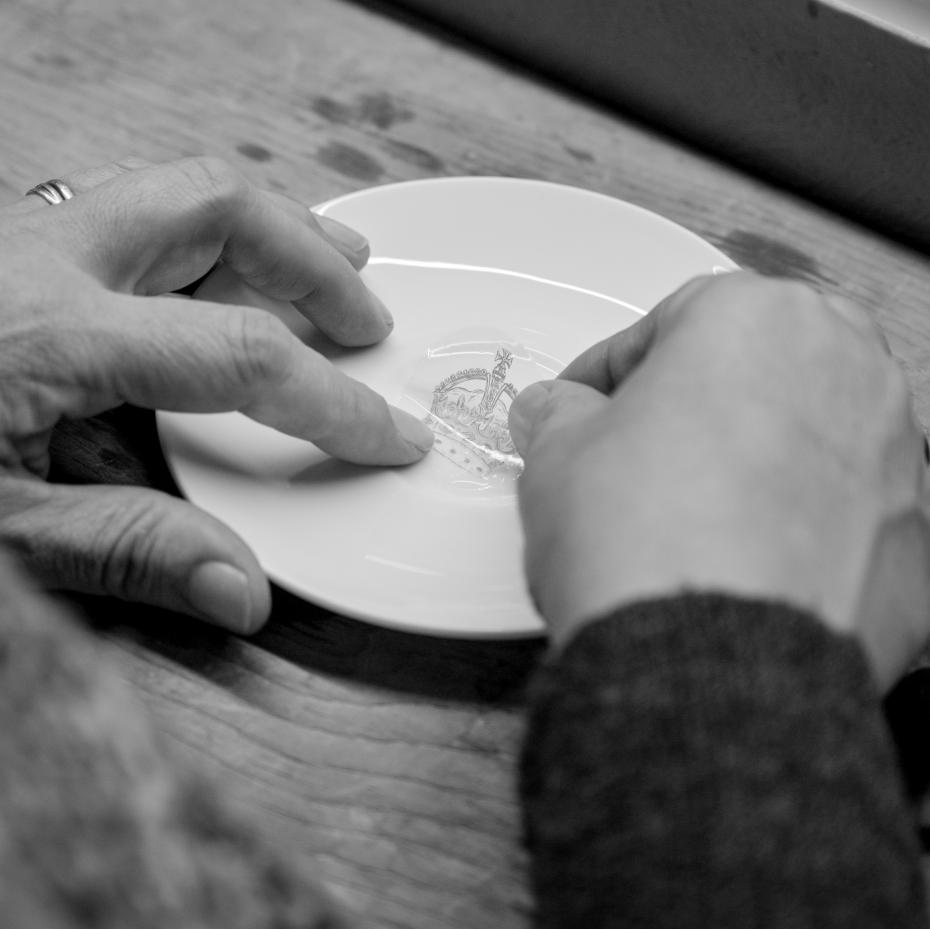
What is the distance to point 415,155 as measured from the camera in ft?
3.15

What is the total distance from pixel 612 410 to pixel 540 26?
62cm

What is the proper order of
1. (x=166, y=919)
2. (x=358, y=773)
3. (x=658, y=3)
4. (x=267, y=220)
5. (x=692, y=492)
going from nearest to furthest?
(x=166, y=919) → (x=692, y=492) → (x=358, y=773) → (x=267, y=220) → (x=658, y=3)

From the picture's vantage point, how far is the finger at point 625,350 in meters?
0.59

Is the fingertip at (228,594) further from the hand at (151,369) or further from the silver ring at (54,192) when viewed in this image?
the silver ring at (54,192)

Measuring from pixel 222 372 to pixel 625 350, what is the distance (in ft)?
0.79

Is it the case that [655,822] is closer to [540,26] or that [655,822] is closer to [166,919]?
[166,919]

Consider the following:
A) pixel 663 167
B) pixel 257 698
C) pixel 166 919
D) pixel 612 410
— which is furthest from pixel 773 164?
pixel 166 919

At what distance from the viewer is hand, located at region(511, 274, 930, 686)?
45 cm

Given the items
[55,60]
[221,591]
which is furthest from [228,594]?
[55,60]

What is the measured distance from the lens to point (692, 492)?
469mm

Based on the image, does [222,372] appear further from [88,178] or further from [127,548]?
[88,178]

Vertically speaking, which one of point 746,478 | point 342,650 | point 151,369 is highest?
point 746,478

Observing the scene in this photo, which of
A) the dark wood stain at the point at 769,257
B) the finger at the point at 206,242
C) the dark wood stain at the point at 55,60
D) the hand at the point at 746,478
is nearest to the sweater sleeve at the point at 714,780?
the hand at the point at 746,478

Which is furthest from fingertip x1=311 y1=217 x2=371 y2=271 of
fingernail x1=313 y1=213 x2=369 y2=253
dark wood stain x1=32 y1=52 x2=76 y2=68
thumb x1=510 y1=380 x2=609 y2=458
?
dark wood stain x1=32 y1=52 x2=76 y2=68
